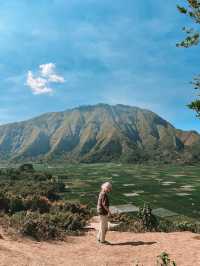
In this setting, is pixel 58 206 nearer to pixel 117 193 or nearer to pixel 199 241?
pixel 199 241

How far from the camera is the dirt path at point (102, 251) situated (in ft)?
39.3

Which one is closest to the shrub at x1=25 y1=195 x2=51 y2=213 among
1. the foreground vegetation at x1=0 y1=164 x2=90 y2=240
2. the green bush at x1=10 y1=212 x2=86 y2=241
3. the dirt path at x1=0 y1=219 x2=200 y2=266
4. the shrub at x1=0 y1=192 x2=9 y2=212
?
the foreground vegetation at x1=0 y1=164 x2=90 y2=240

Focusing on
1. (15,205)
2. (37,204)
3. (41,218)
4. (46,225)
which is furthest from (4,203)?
(46,225)

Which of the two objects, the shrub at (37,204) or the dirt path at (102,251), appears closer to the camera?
the dirt path at (102,251)

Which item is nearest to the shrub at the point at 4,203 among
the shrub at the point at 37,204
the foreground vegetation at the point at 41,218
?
the foreground vegetation at the point at 41,218

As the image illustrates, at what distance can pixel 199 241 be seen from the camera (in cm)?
1574

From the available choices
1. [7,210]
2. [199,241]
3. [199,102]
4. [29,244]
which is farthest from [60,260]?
[7,210]

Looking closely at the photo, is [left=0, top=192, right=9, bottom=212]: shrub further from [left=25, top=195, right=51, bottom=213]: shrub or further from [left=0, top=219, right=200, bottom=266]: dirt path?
[left=0, top=219, right=200, bottom=266]: dirt path

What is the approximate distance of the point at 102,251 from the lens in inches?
547

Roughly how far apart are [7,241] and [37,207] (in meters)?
10.1

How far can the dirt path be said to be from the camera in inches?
472

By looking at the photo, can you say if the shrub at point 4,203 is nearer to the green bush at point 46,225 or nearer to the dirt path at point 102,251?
the green bush at point 46,225

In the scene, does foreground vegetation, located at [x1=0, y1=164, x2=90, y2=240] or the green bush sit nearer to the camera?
the green bush

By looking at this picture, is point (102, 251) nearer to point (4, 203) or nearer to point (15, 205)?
point (4, 203)
